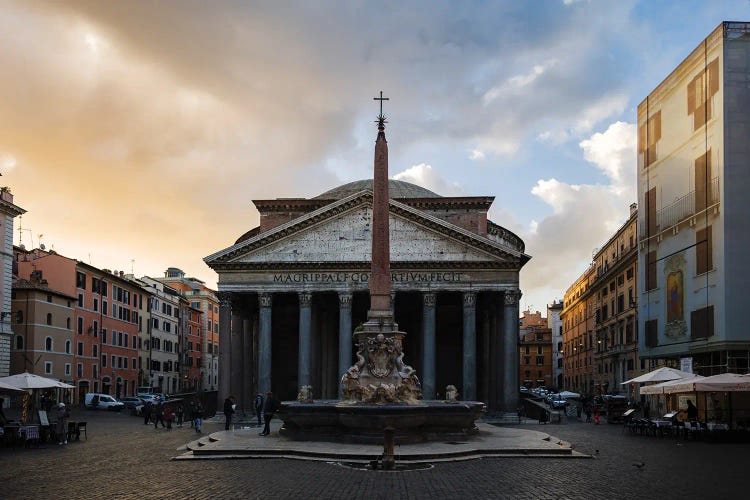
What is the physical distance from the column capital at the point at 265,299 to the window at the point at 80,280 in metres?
21.7

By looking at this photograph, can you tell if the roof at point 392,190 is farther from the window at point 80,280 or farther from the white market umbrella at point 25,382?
the white market umbrella at point 25,382

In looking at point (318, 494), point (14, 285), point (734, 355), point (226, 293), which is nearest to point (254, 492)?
point (318, 494)

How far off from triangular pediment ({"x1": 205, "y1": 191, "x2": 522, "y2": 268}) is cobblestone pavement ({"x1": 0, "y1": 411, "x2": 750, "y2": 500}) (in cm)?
2233

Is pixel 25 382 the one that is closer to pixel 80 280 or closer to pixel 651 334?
pixel 651 334

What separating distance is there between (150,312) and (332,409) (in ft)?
197

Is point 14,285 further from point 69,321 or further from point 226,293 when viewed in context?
point 226,293

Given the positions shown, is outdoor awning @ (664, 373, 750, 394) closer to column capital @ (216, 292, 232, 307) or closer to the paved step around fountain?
the paved step around fountain

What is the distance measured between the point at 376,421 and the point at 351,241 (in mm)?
25442

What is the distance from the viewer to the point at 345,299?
44.4 meters

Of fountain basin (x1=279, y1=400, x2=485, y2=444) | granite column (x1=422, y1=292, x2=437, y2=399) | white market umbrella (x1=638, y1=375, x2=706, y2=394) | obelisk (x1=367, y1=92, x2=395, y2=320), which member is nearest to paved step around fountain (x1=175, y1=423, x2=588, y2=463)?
fountain basin (x1=279, y1=400, x2=485, y2=444)

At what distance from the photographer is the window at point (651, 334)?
1569 inches

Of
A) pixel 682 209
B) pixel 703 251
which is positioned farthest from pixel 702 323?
pixel 682 209

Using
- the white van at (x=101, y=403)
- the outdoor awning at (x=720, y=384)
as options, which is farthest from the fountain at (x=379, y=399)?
the white van at (x=101, y=403)

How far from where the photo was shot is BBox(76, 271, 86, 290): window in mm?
60500
